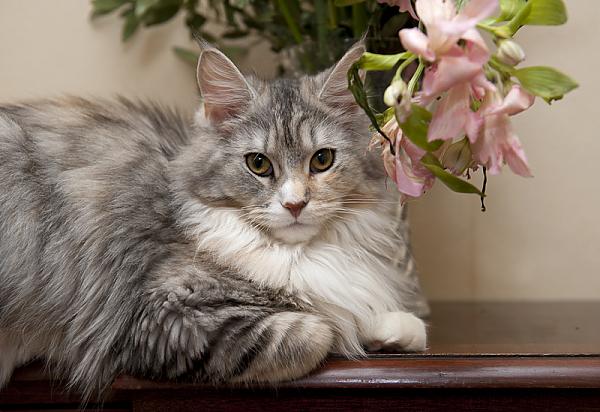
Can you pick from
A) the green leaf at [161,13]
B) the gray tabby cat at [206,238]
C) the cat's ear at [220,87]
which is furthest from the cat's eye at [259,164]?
the green leaf at [161,13]

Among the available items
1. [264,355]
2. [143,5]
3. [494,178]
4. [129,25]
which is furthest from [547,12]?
[129,25]

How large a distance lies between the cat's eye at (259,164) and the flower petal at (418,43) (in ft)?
1.53

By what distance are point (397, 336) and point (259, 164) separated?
14.4 inches

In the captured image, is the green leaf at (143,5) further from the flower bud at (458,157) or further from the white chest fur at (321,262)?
the flower bud at (458,157)

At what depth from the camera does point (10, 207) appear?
108cm

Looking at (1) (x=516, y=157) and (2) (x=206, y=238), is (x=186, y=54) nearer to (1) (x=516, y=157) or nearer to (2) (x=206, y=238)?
(2) (x=206, y=238)

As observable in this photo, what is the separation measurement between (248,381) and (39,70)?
3.81ft

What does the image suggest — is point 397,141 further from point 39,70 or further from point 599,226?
point 39,70

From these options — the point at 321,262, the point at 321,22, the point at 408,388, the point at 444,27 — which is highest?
the point at 321,22

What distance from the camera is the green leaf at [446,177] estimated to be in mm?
722

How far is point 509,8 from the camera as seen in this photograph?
73cm

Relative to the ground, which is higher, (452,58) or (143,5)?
(143,5)

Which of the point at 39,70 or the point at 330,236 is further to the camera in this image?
the point at 39,70

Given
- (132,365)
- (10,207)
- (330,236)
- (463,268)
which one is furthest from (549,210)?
(10,207)
